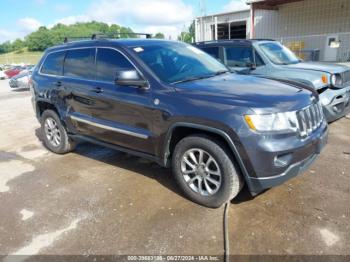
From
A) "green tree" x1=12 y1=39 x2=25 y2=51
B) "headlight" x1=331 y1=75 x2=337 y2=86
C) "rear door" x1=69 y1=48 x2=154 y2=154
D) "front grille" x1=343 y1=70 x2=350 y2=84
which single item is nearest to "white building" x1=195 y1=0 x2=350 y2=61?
"front grille" x1=343 y1=70 x2=350 y2=84

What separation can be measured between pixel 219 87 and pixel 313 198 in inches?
66.1

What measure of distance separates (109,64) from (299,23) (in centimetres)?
2363

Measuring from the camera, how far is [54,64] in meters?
5.32

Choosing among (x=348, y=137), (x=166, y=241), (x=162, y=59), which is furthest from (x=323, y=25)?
(x=166, y=241)

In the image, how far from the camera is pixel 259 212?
347 centimetres

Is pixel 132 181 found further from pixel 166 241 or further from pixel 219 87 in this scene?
pixel 219 87

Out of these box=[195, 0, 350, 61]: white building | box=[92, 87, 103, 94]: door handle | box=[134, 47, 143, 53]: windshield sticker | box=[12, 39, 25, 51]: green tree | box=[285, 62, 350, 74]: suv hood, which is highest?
box=[12, 39, 25, 51]: green tree

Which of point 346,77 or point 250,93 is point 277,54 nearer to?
point 346,77

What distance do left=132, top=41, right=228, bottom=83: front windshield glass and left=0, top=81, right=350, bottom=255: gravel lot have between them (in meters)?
1.43

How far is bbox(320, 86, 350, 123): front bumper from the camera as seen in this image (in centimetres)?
591

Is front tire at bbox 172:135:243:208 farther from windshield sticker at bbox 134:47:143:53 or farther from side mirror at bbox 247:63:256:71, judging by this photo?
side mirror at bbox 247:63:256:71

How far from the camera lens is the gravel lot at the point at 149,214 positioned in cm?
300

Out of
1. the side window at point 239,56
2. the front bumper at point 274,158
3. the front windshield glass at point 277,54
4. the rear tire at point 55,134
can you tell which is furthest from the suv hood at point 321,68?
the rear tire at point 55,134

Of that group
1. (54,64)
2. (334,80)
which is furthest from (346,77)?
(54,64)
